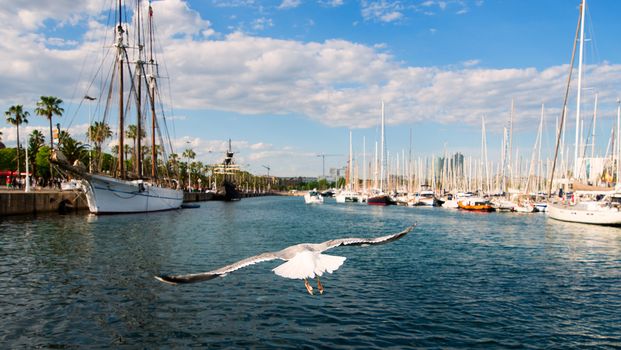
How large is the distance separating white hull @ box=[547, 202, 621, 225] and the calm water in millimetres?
18477

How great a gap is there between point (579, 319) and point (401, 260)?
10.6 metres

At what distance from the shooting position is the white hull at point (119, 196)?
167 feet

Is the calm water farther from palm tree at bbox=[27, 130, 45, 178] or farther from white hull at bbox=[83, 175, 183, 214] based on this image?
palm tree at bbox=[27, 130, 45, 178]

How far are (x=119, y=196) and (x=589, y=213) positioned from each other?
4968cm

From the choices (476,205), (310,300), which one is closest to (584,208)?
(476,205)

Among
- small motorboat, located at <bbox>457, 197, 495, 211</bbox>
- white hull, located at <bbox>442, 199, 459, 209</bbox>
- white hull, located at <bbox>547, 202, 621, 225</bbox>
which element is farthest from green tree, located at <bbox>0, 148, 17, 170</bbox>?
white hull, located at <bbox>547, 202, 621, 225</bbox>

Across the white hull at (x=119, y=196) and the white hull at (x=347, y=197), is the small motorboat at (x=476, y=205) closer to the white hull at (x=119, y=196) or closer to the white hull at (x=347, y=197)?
the white hull at (x=347, y=197)

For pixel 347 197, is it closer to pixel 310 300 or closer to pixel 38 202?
pixel 38 202

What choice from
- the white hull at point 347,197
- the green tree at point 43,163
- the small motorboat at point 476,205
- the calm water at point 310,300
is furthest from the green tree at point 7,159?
the small motorboat at point 476,205

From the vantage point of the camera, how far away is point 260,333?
1213 centimetres

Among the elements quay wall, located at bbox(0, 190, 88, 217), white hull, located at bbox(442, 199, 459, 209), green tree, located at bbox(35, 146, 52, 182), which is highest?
green tree, located at bbox(35, 146, 52, 182)

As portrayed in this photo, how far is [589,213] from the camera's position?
1783 inches

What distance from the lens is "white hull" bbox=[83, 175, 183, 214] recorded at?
50969 millimetres

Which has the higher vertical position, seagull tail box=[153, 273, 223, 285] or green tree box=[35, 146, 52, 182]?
green tree box=[35, 146, 52, 182]
